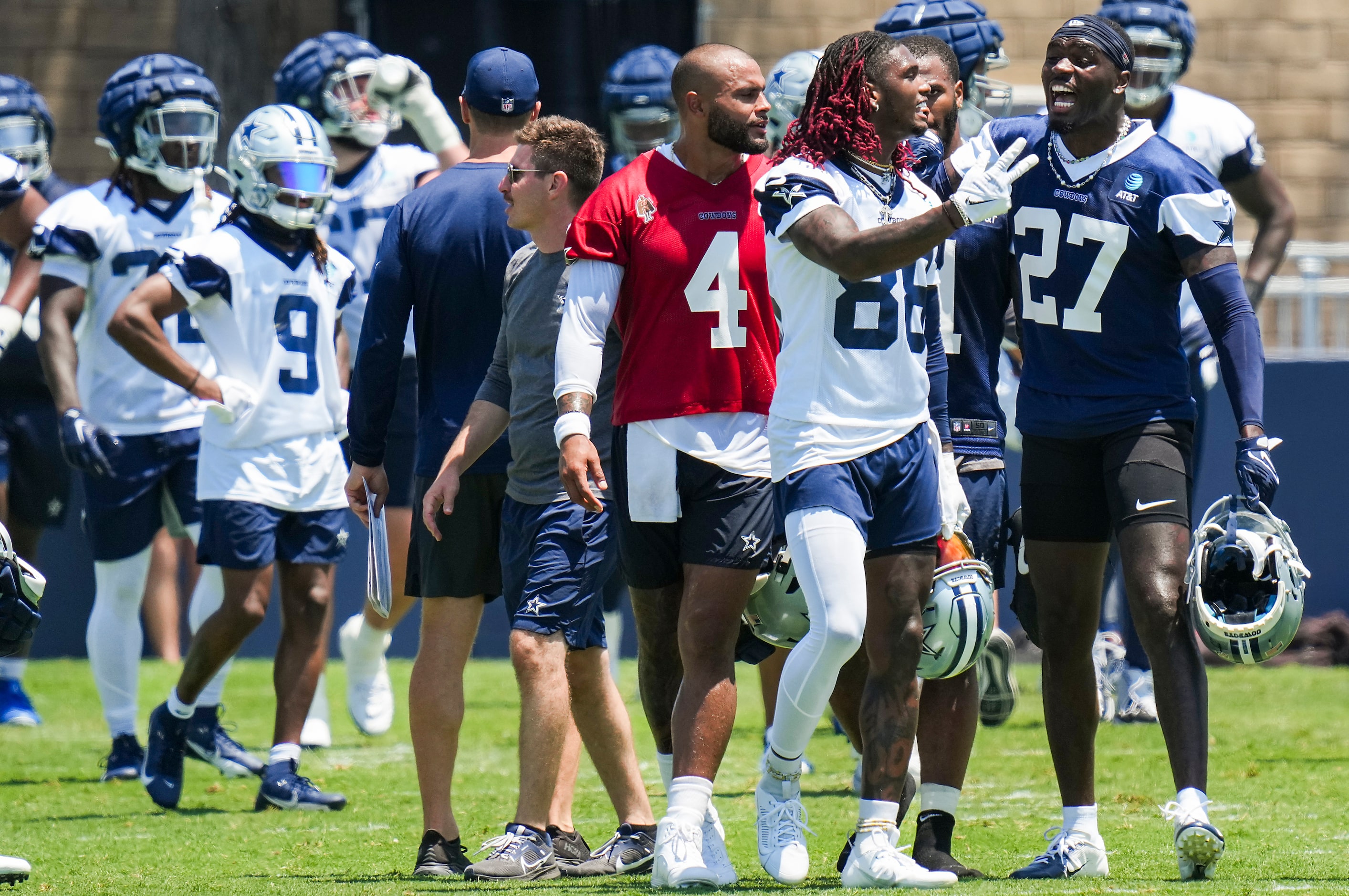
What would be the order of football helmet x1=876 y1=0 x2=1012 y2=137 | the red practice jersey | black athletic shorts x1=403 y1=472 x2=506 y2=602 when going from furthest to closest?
football helmet x1=876 y1=0 x2=1012 y2=137 → black athletic shorts x1=403 y1=472 x2=506 y2=602 → the red practice jersey

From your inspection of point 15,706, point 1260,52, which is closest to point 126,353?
point 15,706

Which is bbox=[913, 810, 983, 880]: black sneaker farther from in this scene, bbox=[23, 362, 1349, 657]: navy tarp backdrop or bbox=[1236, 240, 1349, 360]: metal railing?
bbox=[1236, 240, 1349, 360]: metal railing

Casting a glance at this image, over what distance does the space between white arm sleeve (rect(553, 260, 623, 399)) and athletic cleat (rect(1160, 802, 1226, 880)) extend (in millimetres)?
1736

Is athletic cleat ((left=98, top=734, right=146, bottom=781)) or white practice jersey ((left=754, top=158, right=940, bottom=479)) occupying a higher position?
white practice jersey ((left=754, top=158, right=940, bottom=479))

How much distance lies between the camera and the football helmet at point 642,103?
8.96 m

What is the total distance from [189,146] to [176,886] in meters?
3.60

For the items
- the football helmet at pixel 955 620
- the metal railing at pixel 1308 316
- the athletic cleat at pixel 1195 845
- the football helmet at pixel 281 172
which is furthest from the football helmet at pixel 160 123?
the metal railing at pixel 1308 316

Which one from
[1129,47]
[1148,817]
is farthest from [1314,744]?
[1129,47]

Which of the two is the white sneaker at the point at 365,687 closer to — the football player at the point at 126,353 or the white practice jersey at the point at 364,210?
the football player at the point at 126,353

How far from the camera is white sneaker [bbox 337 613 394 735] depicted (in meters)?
8.34

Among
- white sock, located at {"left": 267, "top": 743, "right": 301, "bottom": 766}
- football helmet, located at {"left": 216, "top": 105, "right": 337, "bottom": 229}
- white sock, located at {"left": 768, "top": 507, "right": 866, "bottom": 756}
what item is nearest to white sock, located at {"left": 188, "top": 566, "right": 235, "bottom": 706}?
white sock, located at {"left": 267, "top": 743, "right": 301, "bottom": 766}

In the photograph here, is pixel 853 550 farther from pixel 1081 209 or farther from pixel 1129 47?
pixel 1129 47

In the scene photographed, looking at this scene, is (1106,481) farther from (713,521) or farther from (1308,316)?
(1308,316)

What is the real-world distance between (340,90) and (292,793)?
3516mm
